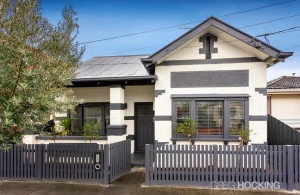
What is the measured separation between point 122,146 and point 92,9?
8.15 m

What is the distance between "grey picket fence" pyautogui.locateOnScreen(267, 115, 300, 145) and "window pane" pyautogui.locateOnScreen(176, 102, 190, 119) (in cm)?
364

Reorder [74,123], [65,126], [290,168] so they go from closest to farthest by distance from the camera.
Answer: [290,168], [65,126], [74,123]

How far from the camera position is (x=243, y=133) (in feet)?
22.1

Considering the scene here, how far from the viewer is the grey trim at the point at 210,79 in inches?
286

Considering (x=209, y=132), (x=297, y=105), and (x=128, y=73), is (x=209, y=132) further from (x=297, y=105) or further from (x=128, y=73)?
(x=297, y=105)

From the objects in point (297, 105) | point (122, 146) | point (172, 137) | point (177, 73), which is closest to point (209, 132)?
point (172, 137)

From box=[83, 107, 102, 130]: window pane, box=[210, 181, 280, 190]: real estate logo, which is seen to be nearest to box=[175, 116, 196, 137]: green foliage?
box=[210, 181, 280, 190]: real estate logo

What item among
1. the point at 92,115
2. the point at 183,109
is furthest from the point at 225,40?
the point at 92,115

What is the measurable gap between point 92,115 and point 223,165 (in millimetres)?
6175

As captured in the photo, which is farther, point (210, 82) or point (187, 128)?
point (210, 82)

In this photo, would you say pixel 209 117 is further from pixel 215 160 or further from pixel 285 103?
pixel 285 103

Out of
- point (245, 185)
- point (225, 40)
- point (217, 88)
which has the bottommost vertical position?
point (245, 185)

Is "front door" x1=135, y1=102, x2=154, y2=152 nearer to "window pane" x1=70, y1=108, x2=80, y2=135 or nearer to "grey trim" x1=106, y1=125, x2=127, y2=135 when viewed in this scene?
"grey trim" x1=106, y1=125, x2=127, y2=135

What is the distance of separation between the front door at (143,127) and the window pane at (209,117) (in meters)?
2.62
